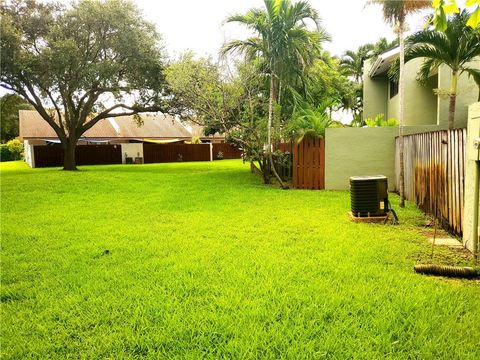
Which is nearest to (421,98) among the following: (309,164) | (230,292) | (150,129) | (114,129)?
(309,164)

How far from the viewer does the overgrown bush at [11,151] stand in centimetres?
3844

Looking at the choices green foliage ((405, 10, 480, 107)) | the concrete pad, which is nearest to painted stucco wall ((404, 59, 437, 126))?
green foliage ((405, 10, 480, 107))

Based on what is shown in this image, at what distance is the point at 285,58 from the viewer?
11883 mm

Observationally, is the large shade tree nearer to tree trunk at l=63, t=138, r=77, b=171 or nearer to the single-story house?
tree trunk at l=63, t=138, r=77, b=171

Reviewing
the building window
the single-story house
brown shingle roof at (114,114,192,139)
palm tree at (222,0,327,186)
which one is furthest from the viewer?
brown shingle roof at (114,114,192,139)

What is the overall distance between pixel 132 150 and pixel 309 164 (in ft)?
74.3

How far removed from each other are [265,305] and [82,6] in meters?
19.6

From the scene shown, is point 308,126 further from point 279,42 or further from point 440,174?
point 440,174

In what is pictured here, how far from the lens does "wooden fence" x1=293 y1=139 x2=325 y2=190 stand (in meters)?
11.9

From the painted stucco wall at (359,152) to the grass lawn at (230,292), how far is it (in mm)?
4771

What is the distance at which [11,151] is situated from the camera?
38.6m

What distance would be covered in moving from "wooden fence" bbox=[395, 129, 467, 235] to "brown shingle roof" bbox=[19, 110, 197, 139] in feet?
85.5

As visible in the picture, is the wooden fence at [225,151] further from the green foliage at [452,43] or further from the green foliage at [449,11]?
the green foliage at [449,11]

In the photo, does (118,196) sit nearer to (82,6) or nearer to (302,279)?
(302,279)
